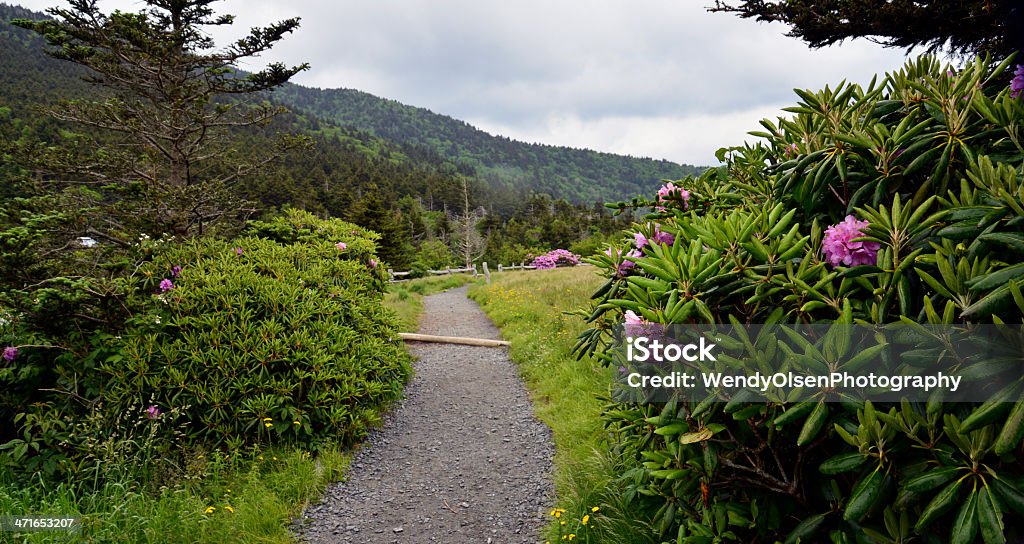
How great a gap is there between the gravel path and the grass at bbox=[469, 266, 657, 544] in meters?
0.21

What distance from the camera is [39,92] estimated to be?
46750 mm

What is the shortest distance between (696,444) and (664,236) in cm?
89

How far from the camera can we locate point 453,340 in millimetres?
8531

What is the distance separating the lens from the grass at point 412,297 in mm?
10105

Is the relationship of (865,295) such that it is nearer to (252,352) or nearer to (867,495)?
(867,495)

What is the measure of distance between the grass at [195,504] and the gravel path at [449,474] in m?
0.22

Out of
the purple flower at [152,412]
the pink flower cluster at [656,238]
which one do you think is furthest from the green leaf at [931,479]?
the purple flower at [152,412]

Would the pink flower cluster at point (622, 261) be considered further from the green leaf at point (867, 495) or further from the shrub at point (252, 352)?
the shrub at point (252, 352)

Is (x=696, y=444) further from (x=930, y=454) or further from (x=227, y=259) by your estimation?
(x=227, y=259)

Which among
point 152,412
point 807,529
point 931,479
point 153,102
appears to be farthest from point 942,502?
point 153,102

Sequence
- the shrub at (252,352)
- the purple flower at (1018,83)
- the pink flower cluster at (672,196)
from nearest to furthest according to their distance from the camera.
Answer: the purple flower at (1018,83)
the pink flower cluster at (672,196)
the shrub at (252,352)

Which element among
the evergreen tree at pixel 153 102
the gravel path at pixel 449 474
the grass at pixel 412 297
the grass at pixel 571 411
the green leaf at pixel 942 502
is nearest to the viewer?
the green leaf at pixel 942 502

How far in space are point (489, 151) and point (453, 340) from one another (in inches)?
6127

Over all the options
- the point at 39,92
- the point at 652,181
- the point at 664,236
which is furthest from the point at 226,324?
the point at 652,181
